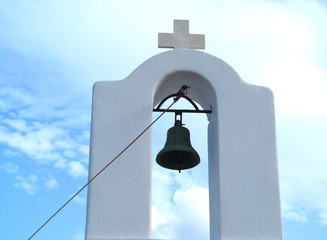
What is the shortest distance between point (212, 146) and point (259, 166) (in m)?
0.52

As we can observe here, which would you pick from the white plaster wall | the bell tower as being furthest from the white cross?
the white plaster wall

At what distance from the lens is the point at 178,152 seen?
6215 mm

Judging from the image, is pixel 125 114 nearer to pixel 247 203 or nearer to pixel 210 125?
pixel 210 125

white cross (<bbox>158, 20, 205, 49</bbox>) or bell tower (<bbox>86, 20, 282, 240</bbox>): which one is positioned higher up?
white cross (<bbox>158, 20, 205, 49</bbox>)

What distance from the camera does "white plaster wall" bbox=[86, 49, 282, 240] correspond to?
17.5ft

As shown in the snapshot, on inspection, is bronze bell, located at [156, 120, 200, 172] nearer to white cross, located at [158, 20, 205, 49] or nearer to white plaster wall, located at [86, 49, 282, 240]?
white plaster wall, located at [86, 49, 282, 240]

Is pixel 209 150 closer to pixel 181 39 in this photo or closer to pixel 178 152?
pixel 178 152

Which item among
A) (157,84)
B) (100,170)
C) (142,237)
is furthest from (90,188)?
(157,84)

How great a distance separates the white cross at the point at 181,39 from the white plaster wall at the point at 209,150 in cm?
14

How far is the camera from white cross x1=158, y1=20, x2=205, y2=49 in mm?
6090

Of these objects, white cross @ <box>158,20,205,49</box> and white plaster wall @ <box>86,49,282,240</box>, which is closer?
white plaster wall @ <box>86,49,282,240</box>

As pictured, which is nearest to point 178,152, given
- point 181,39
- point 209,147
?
point 209,147

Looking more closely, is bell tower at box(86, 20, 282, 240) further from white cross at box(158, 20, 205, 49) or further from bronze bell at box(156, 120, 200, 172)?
bronze bell at box(156, 120, 200, 172)

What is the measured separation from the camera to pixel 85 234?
5.28 meters
